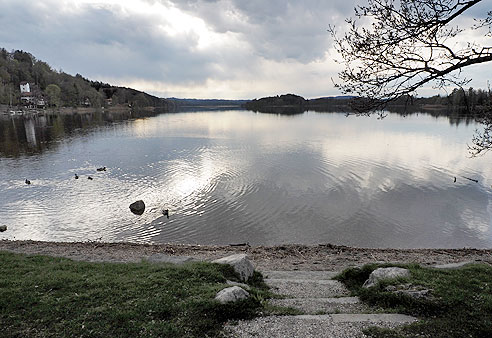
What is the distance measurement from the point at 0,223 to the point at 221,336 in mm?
19001

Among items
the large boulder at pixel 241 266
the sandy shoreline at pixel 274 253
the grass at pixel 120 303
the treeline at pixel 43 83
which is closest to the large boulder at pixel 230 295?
the grass at pixel 120 303

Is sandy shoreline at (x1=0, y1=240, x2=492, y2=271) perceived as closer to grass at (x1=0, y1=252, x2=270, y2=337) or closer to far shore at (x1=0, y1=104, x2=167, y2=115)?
grass at (x1=0, y1=252, x2=270, y2=337)

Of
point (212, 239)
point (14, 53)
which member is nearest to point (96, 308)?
point (212, 239)

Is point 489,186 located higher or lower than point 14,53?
lower

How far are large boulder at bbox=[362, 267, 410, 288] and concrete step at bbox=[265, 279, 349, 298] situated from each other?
0.78 meters

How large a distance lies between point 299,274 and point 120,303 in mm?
6741

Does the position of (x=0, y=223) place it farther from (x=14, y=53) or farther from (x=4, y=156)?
(x=14, y=53)

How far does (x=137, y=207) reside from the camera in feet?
66.9

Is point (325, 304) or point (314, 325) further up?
point (314, 325)

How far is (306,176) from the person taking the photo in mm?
29531

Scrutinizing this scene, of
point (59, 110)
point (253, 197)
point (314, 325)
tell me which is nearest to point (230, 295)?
point (314, 325)

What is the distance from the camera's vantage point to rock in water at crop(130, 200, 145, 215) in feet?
66.4

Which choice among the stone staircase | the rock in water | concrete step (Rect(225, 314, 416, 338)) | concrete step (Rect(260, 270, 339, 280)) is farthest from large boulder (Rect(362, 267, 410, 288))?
the rock in water

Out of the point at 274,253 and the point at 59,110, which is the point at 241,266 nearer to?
the point at 274,253
